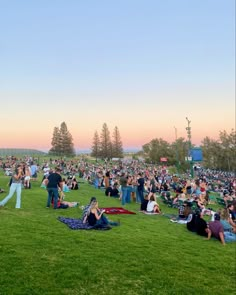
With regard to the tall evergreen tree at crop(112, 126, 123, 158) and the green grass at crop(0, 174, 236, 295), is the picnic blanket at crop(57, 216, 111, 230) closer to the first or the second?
the green grass at crop(0, 174, 236, 295)

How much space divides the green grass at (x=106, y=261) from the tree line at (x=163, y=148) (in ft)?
227

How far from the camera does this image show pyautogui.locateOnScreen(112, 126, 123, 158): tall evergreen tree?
→ 401 ft

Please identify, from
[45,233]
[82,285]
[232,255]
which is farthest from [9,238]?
[232,255]

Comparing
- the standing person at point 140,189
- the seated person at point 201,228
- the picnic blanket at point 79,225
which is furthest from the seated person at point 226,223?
the standing person at point 140,189

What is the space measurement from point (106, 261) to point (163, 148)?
9764 centimetres

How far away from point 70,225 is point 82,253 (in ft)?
9.45

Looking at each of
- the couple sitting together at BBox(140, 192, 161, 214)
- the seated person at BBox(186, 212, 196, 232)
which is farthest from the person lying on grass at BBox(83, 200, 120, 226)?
the couple sitting together at BBox(140, 192, 161, 214)

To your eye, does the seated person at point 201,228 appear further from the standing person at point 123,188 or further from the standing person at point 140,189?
the standing person at point 140,189

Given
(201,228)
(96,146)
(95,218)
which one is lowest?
(201,228)

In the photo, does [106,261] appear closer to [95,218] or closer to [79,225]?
[79,225]

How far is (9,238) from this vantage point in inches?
351

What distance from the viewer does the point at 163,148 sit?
104 m

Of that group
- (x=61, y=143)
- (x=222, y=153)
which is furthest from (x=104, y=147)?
(x=222, y=153)

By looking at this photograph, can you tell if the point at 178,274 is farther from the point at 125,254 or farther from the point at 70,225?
the point at 70,225
